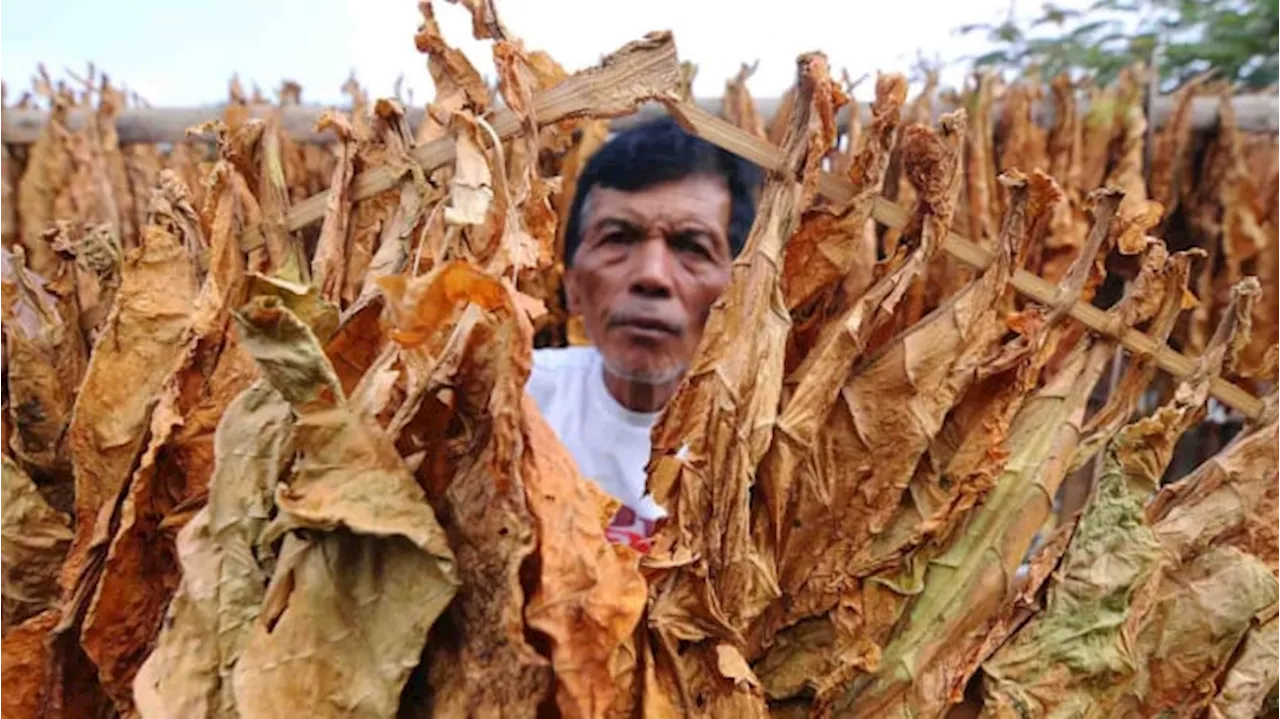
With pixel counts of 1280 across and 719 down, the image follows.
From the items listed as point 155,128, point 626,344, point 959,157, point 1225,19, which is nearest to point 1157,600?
point 959,157

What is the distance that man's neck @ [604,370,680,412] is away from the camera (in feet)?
5.19

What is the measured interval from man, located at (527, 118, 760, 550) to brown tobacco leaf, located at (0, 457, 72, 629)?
799 mm

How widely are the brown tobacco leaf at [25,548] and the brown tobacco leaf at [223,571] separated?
5.7 inches

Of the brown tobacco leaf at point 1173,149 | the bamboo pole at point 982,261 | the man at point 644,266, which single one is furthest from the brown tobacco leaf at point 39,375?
the brown tobacco leaf at point 1173,149

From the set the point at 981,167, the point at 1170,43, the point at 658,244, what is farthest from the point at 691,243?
the point at 1170,43

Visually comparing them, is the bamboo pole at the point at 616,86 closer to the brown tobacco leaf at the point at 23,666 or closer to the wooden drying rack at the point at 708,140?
the wooden drying rack at the point at 708,140

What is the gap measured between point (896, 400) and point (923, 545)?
0.23 ft

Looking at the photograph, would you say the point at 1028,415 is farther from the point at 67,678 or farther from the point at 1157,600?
the point at 67,678

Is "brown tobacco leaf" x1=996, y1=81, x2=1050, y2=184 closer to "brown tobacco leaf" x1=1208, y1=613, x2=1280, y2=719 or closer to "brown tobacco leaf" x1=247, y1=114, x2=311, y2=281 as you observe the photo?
"brown tobacco leaf" x1=1208, y1=613, x2=1280, y2=719

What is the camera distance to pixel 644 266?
147 centimetres

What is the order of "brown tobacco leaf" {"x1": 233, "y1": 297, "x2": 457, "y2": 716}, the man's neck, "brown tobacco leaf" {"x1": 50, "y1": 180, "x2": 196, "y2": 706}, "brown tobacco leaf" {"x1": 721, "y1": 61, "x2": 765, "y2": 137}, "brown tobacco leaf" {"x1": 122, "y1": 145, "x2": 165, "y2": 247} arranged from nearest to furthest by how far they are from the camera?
"brown tobacco leaf" {"x1": 233, "y1": 297, "x2": 457, "y2": 716}, "brown tobacco leaf" {"x1": 50, "y1": 180, "x2": 196, "y2": 706}, the man's neck, "brown tobacco leaf" {"x1": 721, "y1": 61, "x2": 765, "y2": 137}, "brown tobacco leaf" {"x1": 122, "y1": 145, "x2": 165, "y2": 247}

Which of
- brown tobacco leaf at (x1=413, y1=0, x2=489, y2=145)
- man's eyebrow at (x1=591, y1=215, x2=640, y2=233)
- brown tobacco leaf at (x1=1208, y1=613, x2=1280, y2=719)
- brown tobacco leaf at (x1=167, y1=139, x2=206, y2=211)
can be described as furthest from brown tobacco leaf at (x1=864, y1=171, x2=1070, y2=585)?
brown tobacco leaf at (x1=167, y1=139, x2=206, y2=211)

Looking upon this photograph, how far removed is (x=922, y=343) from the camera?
24.1 inches

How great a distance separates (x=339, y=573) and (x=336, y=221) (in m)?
0.21
